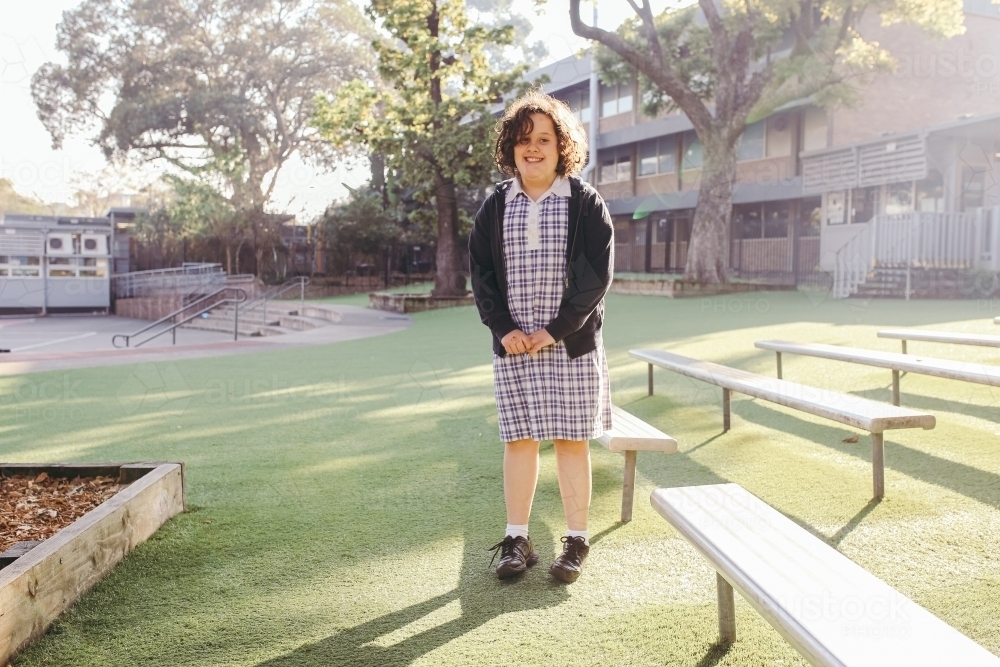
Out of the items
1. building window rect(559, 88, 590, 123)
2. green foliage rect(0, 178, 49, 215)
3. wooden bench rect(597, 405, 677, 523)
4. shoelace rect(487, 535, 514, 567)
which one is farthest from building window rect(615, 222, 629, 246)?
green foliage rect(0, 178, 49, 215)

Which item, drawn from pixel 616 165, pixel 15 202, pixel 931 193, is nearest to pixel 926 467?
pixel 931 193

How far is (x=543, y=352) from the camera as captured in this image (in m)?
3.08

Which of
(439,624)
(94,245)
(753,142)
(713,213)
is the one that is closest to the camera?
(439,624)

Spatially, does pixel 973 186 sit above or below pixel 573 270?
above

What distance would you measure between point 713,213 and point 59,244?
2425 centimetres

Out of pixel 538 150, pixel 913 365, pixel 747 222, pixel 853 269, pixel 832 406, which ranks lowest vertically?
pixel 832 406

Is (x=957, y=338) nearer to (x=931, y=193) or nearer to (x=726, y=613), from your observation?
(x=726, y=613)

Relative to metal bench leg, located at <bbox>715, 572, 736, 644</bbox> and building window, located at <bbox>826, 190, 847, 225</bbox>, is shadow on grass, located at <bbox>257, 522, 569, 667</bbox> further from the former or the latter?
building window, located at <bbox>826, 190, 847, 225</bbox>

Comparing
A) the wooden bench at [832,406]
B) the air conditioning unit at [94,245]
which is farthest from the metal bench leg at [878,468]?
the air conditioning unit at [94,245]

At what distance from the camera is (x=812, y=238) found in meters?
24.3

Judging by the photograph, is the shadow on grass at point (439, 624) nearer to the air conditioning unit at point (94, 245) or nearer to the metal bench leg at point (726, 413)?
the metal bench leg at point (726, 413)

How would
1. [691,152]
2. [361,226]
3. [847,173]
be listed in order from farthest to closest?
1. [361,226]
2. [691,152]
3. [847,173]

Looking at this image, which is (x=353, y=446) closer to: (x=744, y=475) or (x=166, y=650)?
(x=744, y=475)

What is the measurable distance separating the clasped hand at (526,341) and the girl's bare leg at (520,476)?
0.39 meters
